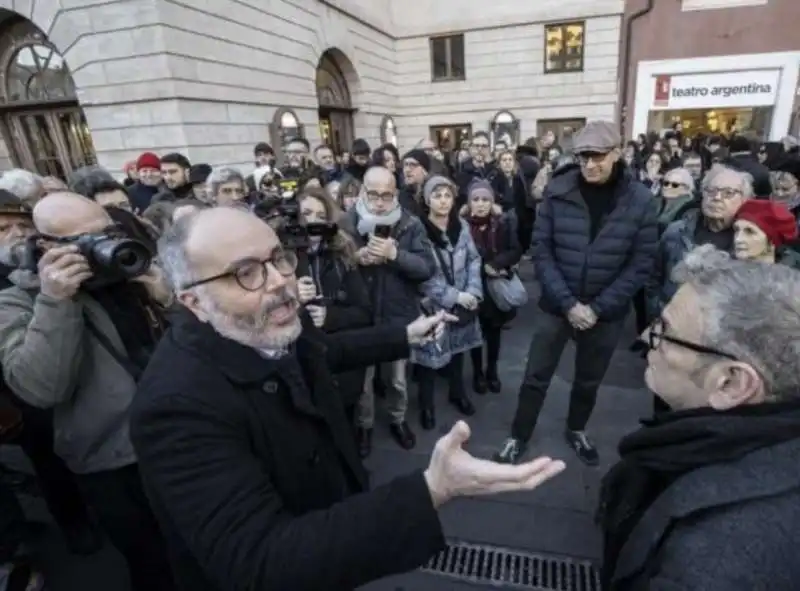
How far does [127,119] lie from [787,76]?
17.9m

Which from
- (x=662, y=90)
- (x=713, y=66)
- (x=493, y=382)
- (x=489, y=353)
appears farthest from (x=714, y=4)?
(x=493, y=382)

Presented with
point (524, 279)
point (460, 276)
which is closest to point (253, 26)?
point (524, 279)

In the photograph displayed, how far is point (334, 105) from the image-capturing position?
1339 cm

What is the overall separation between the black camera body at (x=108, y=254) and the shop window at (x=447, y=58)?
56.7ft

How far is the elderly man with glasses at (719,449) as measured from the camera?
847 mm

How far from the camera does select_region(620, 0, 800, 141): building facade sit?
13680 mm

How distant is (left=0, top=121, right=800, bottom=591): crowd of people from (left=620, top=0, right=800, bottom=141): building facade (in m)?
14.7

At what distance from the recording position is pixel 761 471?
0.90 metres

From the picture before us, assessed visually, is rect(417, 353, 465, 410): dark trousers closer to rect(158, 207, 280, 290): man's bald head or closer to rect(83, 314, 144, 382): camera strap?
rect(83, 314, 144, 382): camera strap

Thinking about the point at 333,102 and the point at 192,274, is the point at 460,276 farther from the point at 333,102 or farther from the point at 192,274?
the point at 333,102

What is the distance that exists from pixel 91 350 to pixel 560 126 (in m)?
17.1

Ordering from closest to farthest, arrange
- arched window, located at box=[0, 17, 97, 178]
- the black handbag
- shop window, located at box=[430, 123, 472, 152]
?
the black handbag → arched window, located at box=[0, 17, 97, 178] → shop window, located at box=[430, 123, 472, 152]

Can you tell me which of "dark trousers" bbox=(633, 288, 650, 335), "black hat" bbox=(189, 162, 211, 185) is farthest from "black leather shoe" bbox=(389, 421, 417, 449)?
"black hat" bbox=(189, 162, 211, 185)

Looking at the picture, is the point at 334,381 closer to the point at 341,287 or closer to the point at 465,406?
the point at 341,287
